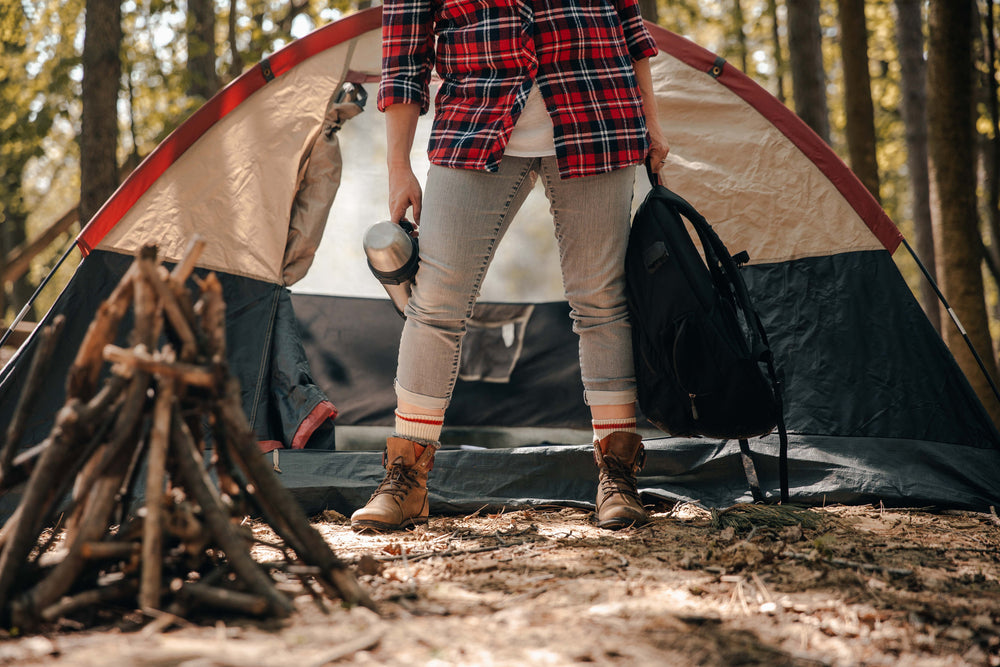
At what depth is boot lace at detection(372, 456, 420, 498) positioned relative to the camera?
6.31ft

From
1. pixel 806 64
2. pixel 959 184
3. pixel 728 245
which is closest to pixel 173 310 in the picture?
pixel 728 245

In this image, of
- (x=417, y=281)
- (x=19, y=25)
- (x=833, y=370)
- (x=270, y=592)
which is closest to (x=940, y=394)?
(x=833, y=370)

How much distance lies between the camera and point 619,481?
198cm

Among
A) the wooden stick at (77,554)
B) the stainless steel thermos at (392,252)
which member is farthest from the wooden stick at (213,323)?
the stainless steel thermos at (392,252)

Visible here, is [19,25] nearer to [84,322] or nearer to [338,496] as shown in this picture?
[84,322]

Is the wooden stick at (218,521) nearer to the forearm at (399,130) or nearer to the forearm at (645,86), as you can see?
the forearm at (399,130)

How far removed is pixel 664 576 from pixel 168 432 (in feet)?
3.09

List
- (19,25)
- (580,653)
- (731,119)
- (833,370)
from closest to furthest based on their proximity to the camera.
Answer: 1. (580,653)
2. (833,370)
3. (731,119)
4. (19,25)

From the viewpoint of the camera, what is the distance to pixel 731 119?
2672 mm

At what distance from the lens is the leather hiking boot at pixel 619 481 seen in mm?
1941

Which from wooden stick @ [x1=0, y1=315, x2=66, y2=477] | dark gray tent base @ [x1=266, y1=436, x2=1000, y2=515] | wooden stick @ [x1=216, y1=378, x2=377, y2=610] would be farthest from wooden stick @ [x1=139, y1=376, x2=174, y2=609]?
dark gray tent base @ [x1=266, y1=436, x2=1000, y2=515]

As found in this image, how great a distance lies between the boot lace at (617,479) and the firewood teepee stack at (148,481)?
89 cm

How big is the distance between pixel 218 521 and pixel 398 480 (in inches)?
31.5

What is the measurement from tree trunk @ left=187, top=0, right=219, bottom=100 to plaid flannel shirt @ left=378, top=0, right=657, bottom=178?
4.31 m
